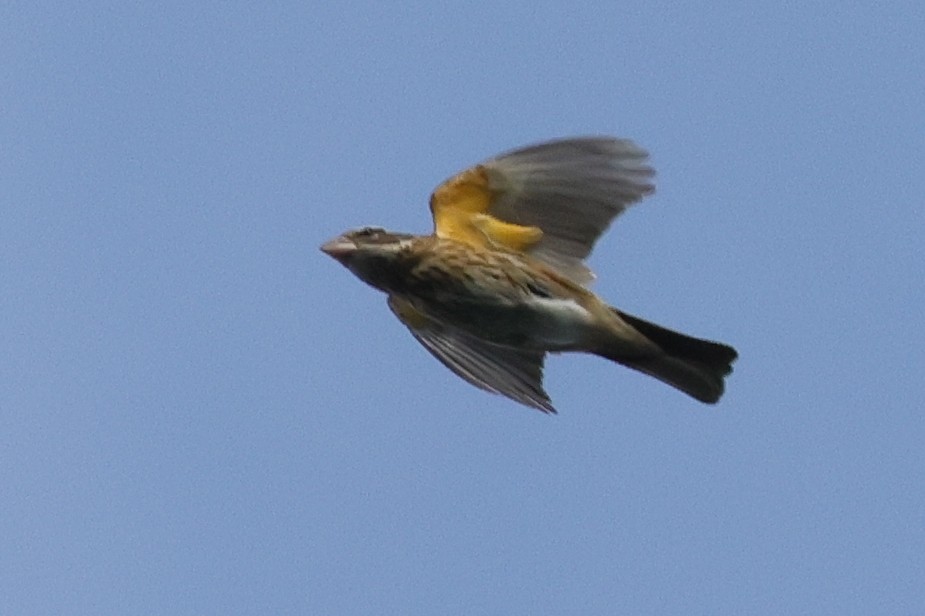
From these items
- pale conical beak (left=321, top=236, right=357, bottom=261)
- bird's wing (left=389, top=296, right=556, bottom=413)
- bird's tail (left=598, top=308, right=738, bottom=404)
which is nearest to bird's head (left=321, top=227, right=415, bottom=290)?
pale conical beak (left=321, top=236, right=357, bottom=261)

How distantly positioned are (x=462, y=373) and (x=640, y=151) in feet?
6.08

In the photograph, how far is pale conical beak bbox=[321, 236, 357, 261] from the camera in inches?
344

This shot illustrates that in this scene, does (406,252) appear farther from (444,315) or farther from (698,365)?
(698,365)

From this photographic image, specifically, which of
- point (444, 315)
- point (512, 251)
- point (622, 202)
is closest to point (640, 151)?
point (622, 202)

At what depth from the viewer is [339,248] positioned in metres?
8.76

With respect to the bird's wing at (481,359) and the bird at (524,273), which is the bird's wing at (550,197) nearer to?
the bird at (524,273)

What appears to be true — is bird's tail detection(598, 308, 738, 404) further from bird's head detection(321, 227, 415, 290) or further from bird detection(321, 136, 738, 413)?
bird's head detection(321, 227, 415, 290)

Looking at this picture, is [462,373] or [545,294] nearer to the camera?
[545,294]

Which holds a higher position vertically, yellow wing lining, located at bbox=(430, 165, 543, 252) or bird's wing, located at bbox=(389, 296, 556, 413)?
yellow wing lining, located at bbox=(430, 165, 543, 252)

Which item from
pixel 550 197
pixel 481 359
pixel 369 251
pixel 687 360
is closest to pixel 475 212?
pixel 550 197

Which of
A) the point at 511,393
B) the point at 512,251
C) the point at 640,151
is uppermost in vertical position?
the point at 640,151

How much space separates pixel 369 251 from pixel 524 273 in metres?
0.95

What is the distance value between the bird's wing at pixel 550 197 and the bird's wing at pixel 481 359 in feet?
2.39

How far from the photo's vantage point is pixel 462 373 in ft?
31.3
